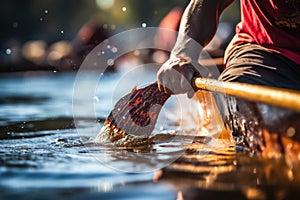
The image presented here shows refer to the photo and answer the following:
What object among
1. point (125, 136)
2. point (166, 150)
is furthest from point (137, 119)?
Answer: point (166, 150)

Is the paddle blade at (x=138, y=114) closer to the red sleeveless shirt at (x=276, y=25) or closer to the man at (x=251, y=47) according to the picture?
the man at (x=251, y=47)

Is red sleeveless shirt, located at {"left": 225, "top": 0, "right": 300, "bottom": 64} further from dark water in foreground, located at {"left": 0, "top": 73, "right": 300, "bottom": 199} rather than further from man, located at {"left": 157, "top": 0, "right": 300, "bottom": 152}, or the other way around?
dark water in foreground, located at {"left": 0, "top": 73, "right": 300, "bottom": 199}

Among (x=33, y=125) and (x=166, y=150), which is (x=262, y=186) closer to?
(x=166, y=150)

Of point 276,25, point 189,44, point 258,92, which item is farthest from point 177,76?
point 258,92

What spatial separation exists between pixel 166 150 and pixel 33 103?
157 inches

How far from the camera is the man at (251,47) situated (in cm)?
279

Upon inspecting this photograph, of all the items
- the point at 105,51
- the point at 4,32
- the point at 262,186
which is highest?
the point at 4,32

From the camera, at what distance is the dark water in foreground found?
70.2 inches

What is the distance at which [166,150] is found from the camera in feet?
8.56

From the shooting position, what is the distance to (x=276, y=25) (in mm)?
2889

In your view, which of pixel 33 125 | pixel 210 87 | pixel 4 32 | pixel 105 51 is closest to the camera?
pixel 210 87

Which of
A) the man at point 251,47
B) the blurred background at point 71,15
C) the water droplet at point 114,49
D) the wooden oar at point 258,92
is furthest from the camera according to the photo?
the blurred background at point 71,15

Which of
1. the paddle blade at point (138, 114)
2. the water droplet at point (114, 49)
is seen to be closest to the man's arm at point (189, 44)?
the paddle blade at point (138, 114)

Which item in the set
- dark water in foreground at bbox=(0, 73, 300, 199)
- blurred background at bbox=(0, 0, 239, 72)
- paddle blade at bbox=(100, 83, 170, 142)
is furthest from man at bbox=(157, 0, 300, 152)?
blurred background at bbox=(0, 0, 239, 72)
